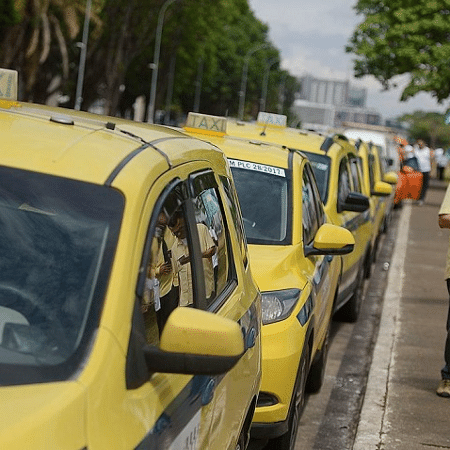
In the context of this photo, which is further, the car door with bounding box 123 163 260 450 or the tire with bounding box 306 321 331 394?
the tire with bounding box 306 321 331 394

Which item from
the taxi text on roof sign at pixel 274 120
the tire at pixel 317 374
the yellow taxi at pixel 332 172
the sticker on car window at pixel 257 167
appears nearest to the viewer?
the sticker on car window at pixel 257 167

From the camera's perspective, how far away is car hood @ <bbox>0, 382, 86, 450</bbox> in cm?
263

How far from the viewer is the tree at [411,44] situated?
4766cm

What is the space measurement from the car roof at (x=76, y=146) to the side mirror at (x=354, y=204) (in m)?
6.42

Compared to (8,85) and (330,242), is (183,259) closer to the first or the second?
(8,85)

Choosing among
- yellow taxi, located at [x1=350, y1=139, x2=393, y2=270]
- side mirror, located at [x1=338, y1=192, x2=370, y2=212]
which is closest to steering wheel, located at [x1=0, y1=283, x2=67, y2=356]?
side mirror, located at [x1=338, y1=192, x2=370, y2=212]

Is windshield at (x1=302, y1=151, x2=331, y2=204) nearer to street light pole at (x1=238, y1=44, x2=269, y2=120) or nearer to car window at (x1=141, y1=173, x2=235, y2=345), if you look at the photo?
car window at (x1=141, y1=173, x2=235, y2=345)

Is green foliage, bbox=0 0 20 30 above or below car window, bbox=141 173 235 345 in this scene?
above

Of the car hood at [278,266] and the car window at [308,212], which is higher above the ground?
the car window at [308,212]

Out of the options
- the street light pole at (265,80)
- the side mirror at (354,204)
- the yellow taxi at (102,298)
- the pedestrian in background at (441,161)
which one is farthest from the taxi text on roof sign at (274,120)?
the street light pole at (265,80)

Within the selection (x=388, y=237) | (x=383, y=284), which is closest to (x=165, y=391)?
(x=383, y=284)

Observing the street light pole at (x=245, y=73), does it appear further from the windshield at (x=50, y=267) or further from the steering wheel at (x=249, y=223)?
the windshield at (x=50, y=267)

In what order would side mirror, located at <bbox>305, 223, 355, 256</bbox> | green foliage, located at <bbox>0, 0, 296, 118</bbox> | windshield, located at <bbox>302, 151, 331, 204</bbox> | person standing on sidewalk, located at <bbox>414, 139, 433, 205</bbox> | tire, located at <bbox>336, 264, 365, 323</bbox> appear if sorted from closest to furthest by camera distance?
side mirror, located at <bbox>305, 223, 355, 256</bbox>, windshield, located at <bbox>302, 151, 331, 204</bbox>, tire, located at <bbox>336, 264, 365, 323</bbox>, person standing on sidewalk, located at <bbox>414, 139, 433, 205</bbox>, green foliage, located at <bbox>0, 0, 296, 118</bbox>

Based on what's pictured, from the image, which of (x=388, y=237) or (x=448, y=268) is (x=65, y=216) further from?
(x=388, y=237)
